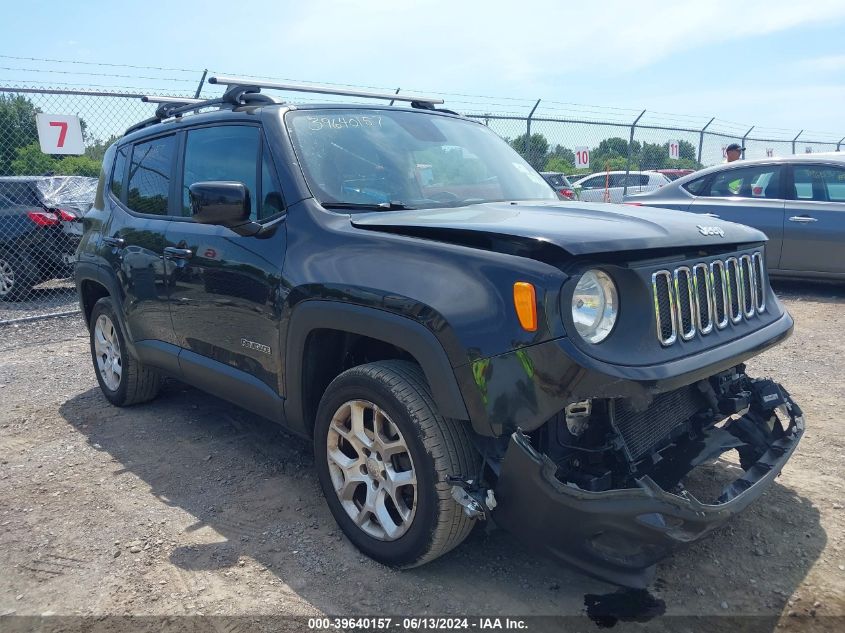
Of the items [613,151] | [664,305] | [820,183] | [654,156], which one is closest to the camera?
[664,305]

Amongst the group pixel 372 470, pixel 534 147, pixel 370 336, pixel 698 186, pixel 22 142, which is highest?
pixel 22 142

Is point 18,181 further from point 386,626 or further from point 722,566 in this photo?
point 722,566

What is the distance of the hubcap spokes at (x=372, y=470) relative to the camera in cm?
277

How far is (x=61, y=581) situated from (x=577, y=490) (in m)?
2.19

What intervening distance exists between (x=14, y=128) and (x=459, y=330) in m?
9.57

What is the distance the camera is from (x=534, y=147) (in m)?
12.3

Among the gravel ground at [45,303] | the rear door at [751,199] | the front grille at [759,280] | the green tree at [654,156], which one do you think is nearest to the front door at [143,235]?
the front grille at [759,280]

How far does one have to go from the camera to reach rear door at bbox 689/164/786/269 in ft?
26.0

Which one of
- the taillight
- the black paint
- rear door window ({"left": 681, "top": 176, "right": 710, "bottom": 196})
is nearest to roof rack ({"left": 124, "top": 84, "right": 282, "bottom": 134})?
the black paint

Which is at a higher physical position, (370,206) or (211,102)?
(211,102)

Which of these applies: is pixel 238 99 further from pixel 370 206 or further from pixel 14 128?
pixel 14 128

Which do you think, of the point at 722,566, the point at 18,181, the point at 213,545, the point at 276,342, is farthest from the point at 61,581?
the point at 18,181

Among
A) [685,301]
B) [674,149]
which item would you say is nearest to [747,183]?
[685,301]

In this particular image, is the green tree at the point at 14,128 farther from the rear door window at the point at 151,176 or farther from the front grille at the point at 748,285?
the front grille at the point at 748,285
